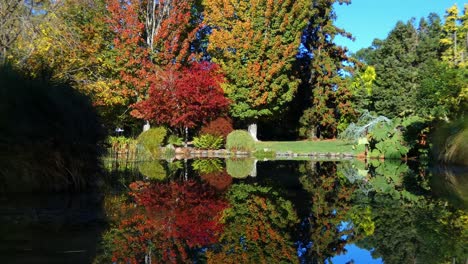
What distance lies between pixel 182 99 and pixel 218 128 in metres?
3.21

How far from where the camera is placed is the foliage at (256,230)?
16.8 feet

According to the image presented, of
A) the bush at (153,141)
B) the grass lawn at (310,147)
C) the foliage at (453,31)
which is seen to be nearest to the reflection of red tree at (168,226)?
the bush at (153,141)

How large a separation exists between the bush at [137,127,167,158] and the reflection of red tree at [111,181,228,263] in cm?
1460

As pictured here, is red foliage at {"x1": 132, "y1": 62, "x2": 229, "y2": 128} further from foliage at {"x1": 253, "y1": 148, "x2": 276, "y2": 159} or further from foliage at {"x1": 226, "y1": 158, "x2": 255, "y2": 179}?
foliage at {"x1": 226, "y1": 158, "x2": 255, "y2": 179}

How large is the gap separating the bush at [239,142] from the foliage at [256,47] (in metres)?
4.71

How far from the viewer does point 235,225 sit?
6.80m

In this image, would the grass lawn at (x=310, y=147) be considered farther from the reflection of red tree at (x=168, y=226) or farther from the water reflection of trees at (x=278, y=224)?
the reflection of red tree at (x=168, y=226)

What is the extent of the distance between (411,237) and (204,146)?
24.0 m

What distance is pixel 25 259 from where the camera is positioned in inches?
178

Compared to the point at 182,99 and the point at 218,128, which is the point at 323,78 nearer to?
the point at 218,128

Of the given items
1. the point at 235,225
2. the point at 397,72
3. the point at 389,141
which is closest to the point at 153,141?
the point at 389,141

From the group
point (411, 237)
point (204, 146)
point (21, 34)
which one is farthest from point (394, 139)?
point (411, 237)

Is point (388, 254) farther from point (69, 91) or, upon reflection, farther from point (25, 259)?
point (69, 91)

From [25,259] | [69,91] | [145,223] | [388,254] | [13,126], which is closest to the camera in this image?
[25,259]
